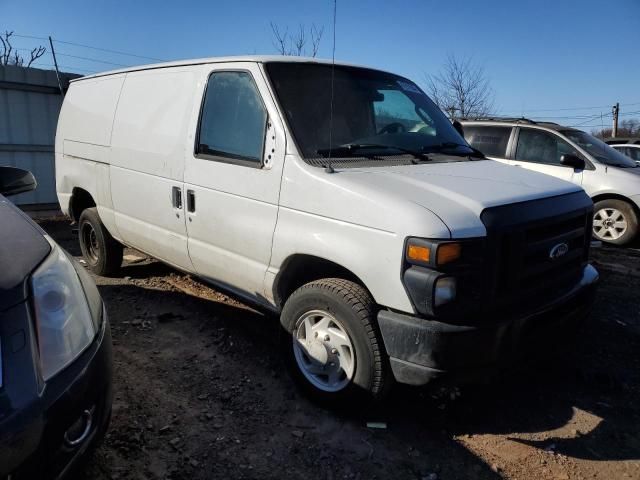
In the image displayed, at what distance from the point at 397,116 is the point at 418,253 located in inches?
67.1

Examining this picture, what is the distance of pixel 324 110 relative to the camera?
3488mm

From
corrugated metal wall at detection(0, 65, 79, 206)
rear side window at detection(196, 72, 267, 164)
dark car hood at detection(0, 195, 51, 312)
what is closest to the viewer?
dark car hood at detection(0, 195, 51, 312)

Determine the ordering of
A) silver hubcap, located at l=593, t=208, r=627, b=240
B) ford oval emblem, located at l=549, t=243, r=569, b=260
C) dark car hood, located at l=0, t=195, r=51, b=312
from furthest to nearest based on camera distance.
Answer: silver hubcap, located at l=593, t=208, r=627, b=240 < ford oval emblem, located at l=549, t=243, r=569, b=260 < dark car hood, located at l=0, t=195, r=51, b=312

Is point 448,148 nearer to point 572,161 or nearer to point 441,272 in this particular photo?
point 441,272

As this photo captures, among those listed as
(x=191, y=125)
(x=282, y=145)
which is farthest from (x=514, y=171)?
(x=191, y=125)

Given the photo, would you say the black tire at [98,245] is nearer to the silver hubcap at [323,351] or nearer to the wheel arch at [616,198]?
the silver hubcap at [323,351]

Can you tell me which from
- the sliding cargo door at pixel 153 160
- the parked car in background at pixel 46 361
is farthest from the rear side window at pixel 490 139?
the parked car in background at pixel 46 361

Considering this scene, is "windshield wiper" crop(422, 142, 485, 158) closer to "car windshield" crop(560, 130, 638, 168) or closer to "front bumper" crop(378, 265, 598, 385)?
"front bumper" crop(378, 265, 598, 385)

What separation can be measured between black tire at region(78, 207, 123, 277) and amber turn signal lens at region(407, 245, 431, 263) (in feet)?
12.1

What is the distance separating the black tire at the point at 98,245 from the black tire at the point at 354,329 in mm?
2915

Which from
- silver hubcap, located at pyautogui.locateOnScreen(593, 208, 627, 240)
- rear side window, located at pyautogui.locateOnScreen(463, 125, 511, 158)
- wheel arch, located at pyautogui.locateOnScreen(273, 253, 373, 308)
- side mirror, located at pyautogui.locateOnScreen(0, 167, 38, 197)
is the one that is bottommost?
silver hubcap, located at pyautogui.locateOnScreen(593, 208, 627, 240)

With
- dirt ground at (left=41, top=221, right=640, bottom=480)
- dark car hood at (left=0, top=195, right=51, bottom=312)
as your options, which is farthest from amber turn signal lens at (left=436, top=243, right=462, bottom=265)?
dark car hood at (left=0, top=195, right=51, bottom=312)

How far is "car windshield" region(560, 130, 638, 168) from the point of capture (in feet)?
26.6

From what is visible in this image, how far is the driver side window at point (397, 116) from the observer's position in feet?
12.4
